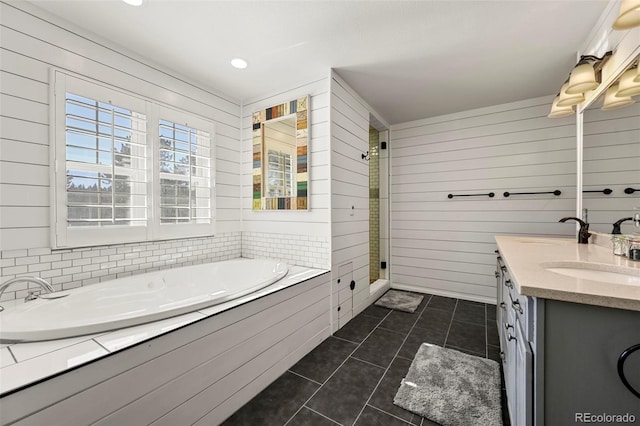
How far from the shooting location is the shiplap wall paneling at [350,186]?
101 inches

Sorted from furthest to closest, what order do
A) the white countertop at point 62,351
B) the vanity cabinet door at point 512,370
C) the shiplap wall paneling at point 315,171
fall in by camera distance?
the shiplap wall paneling at point 315,171 < the vanity cabinet door at point 512,370 < the white countertop at point 62,351

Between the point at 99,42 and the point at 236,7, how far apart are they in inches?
46.4

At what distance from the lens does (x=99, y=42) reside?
6.43 feet

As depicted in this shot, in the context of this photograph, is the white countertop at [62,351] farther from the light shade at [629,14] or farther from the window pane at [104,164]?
the light shade at [629,14]

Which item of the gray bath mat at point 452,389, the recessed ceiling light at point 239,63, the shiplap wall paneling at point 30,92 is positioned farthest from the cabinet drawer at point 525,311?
the shiplap wall paneling at point 30,92

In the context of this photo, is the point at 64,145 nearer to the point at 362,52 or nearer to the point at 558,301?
the point at 362,52

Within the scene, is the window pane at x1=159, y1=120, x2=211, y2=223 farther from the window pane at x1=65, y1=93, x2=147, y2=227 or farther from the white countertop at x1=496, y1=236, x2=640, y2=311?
the white countertop at x1=496, y1=236, x2=640, y2=311

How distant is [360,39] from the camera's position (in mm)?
2006

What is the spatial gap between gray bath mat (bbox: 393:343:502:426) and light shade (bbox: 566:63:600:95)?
6.76 ft

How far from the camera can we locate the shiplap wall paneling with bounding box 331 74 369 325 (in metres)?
2.56

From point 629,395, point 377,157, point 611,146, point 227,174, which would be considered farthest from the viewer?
point 377,157

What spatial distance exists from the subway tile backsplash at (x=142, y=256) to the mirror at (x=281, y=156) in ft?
1.33

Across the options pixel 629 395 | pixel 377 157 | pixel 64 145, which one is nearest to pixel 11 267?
pixel 64 145

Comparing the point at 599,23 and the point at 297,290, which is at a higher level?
the point at 599,23
